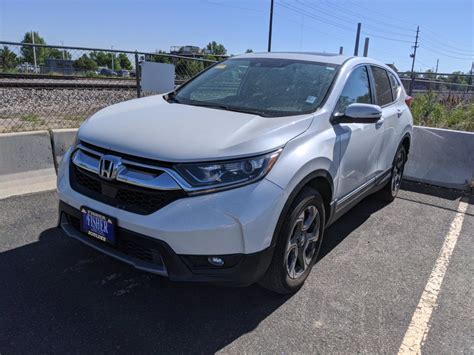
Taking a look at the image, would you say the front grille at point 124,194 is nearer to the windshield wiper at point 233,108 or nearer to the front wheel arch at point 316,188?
the front wheel arch at point 316,188

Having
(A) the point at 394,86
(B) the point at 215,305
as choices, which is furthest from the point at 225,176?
(A) the point at 394,86

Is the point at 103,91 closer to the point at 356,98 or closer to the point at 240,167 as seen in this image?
the point at 356,98

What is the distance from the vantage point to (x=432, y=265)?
155 inches

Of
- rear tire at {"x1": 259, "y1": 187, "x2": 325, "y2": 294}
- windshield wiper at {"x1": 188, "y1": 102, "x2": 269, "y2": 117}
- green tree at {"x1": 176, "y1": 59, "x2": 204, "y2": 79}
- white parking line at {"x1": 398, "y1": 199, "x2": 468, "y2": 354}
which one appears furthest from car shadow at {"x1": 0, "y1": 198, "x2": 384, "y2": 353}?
green tree at {"x1": 176, "y1": 59, "x2": 204, "y2": 79}

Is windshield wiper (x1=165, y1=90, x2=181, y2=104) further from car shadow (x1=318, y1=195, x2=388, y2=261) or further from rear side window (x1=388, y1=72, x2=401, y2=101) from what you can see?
rear side window (x1=388, y1=72, x2=401, y2=101)

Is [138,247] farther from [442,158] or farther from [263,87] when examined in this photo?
[442,158]

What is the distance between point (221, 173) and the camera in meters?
2.56

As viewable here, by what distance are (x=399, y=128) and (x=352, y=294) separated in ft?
8.09

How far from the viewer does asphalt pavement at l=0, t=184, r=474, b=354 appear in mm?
2662

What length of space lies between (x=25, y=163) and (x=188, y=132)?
3.19 m

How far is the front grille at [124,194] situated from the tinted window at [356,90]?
1745 millimetres

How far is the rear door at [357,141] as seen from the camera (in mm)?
3543

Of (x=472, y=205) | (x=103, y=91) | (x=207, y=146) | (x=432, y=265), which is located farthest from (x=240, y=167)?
(x=103, y=91)

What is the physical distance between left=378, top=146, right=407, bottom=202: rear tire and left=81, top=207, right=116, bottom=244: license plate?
3.71m
